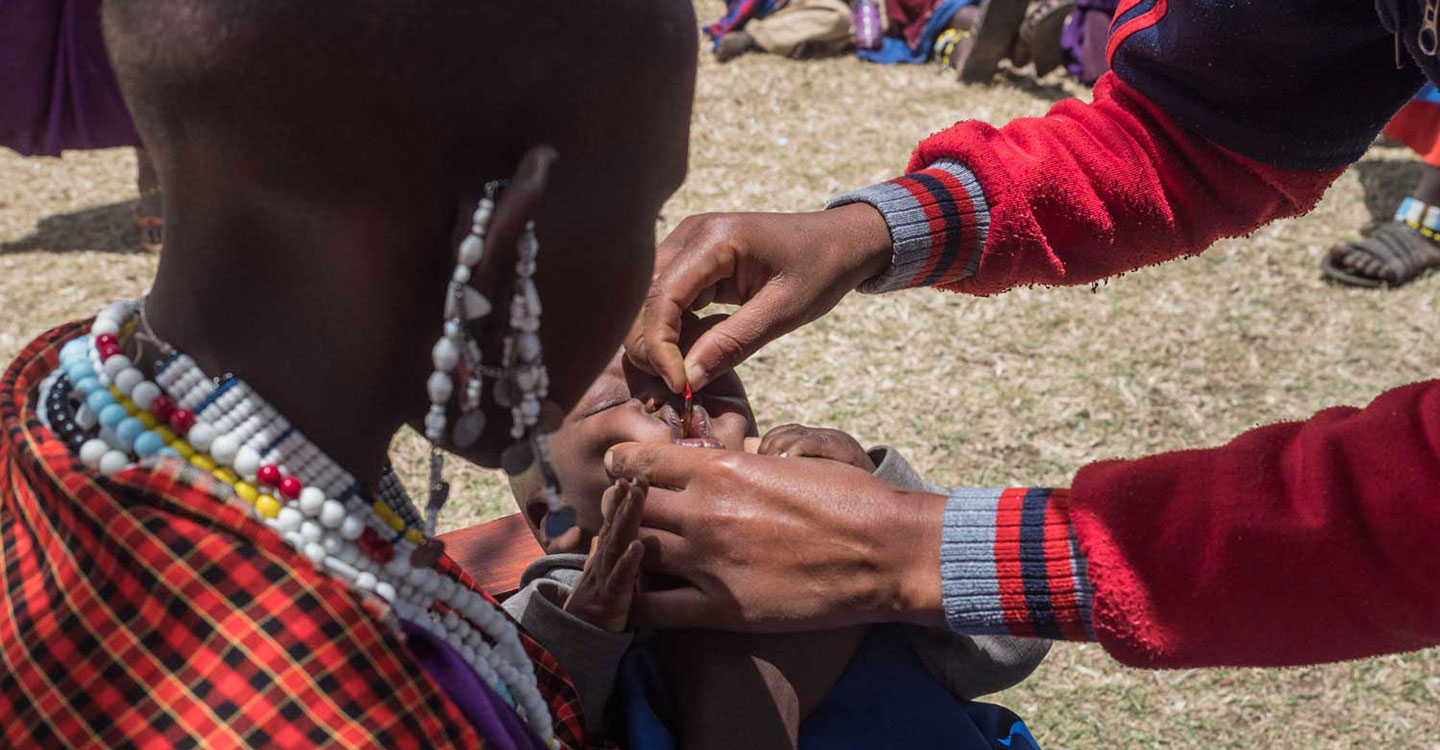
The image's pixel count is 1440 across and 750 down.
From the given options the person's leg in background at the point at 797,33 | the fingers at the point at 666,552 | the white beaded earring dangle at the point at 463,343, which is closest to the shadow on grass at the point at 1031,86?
the person's leg in background at the point at 797,33

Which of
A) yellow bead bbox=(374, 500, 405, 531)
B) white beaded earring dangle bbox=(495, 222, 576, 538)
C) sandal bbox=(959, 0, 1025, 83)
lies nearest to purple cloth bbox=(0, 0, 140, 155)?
yellow bead bbox=(374, 500, 405, 531)

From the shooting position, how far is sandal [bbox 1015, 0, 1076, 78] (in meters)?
6.24

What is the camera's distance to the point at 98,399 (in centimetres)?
112

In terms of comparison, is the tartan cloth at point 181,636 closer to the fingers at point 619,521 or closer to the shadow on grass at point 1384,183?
the fingers at point 619,521

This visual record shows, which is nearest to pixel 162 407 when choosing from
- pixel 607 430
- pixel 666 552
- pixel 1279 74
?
→ pixel 666 552

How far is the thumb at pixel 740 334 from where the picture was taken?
1.96m

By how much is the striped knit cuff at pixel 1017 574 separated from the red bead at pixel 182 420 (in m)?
0.92

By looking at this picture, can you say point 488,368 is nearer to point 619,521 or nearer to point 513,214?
point 513,214

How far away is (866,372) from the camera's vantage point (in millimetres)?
3904

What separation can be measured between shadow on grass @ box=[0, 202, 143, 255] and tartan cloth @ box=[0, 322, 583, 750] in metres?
4.09

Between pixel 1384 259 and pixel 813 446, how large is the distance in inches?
130

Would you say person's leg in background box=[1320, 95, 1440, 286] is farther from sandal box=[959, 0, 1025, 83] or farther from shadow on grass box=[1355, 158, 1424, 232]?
sandal box=[959, 0, 1025, 83]

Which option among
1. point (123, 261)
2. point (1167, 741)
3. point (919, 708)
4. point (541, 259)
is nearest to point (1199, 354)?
point (1167, 741)

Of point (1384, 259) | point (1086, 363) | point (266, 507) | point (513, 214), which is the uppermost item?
point (513, 214)
